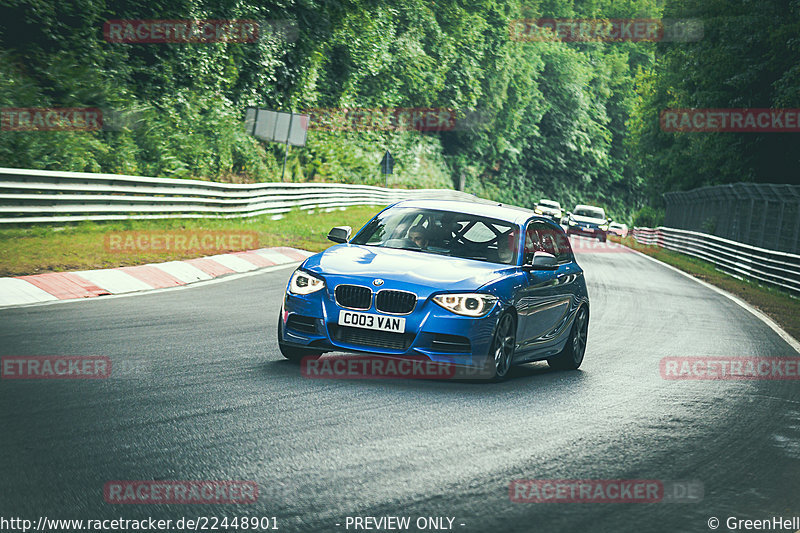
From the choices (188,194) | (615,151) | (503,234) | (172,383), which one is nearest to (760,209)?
(188,194)

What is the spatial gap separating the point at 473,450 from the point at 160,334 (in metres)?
4.73

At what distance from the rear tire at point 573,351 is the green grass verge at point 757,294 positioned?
634 cm

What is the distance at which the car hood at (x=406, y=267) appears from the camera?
26.9ft

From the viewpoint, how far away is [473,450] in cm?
609

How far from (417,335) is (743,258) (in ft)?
78.7

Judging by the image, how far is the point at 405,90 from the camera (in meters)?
62.3

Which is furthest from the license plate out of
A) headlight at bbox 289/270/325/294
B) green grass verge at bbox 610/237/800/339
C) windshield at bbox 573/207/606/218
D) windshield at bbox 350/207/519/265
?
windshield at bbox 573/207/606/218

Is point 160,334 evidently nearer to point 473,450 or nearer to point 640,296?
point 473,450

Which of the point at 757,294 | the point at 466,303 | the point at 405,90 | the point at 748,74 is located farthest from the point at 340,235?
the point at 405,90

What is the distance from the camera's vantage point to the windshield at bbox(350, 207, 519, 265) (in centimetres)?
925

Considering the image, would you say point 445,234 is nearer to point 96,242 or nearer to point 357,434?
point 357,434

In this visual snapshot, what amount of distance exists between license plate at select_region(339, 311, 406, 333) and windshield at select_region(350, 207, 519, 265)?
4.20 ft

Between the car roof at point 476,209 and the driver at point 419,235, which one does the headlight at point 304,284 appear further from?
the car roof at point 476,209

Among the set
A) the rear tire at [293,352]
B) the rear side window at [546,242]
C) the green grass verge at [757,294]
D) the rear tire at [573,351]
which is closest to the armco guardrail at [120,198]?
the rear tire at [293,352]
